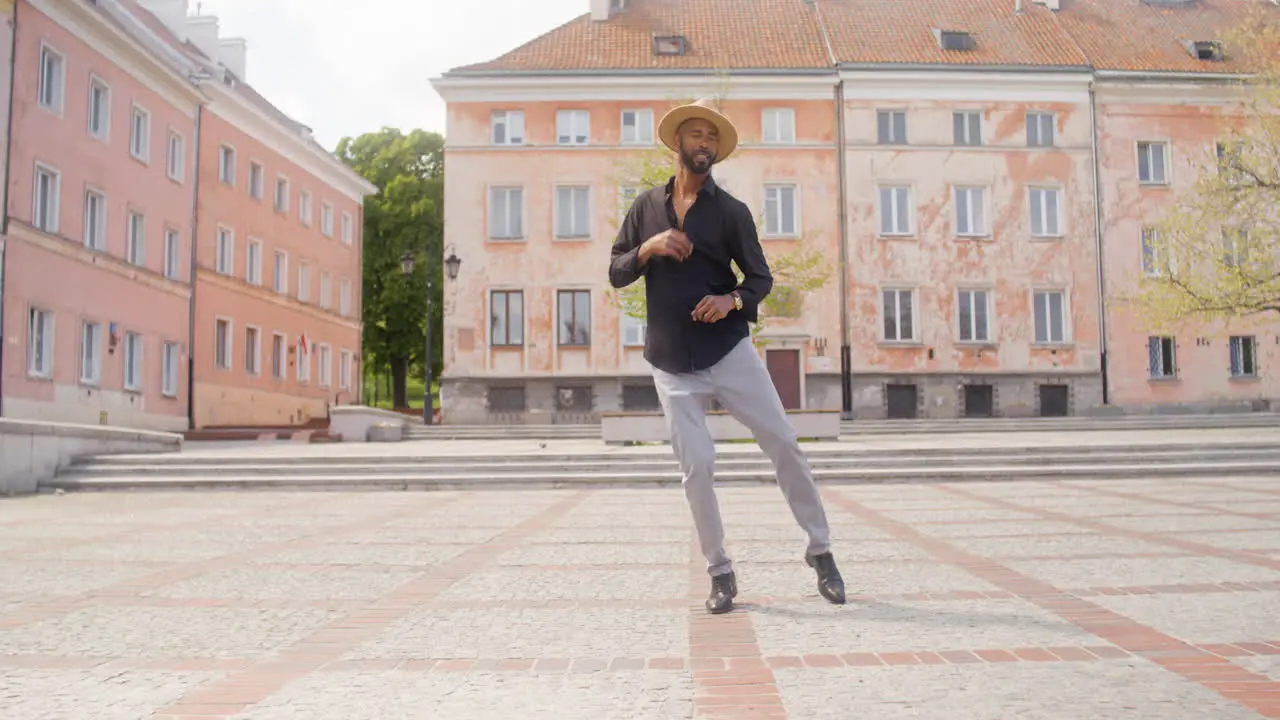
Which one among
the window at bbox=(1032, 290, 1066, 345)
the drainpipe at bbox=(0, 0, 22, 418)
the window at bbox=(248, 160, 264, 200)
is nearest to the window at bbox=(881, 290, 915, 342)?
the window at bbox=(1032, 290, 1066, 345)

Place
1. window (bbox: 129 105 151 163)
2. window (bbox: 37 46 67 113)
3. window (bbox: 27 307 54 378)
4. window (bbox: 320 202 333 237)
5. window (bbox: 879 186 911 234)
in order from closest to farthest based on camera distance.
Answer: window (bbox: 27 307 54 378)
window (bbox: 37 46 67 113)
window (bbox: 129 105 151 163)
window (bbox: 879 186 911 234)
window (bbox: 320 202 333 237)

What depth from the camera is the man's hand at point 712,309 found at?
455cm

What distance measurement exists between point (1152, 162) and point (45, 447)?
33.3 m

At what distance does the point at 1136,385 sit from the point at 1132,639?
1317 inches

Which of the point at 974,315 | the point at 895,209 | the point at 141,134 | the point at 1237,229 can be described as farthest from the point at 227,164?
the point at 1237,229

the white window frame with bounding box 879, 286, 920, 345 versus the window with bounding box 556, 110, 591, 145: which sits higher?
the window with bounding box 556, 110, 591, 145

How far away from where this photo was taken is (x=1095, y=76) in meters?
34.4

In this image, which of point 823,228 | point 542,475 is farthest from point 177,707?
point 823,228

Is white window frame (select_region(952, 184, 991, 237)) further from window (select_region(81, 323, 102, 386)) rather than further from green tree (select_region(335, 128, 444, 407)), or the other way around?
window (select_region(81, 323, 102, 386))

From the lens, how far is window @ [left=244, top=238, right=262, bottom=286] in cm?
3462

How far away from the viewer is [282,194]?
37.5 metres

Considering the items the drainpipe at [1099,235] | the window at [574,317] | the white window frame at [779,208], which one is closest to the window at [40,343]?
the window at [574,317]

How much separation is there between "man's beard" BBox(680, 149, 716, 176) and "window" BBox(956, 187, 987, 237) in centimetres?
3143

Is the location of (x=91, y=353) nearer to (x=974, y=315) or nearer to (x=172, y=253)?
(x=172, y=253)
